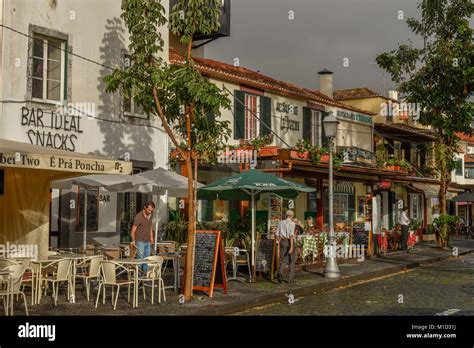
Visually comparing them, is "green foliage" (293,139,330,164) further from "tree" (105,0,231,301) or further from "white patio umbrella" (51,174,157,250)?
"tree" (105,0,231,301)

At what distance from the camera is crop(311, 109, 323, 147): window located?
2591cm

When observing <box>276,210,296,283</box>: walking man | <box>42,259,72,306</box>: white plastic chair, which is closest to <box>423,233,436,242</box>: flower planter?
<box>276,210,296,283</box>: walking man

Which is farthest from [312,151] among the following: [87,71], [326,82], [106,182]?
[326,82]

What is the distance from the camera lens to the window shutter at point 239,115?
21.7m

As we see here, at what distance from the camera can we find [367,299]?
40.9 feet

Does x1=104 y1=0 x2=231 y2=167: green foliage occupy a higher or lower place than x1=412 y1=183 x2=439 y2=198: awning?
higher

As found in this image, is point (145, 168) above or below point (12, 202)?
above

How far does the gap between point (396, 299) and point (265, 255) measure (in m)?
3.71

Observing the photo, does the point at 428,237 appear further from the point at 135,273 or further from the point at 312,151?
the point at 135,273

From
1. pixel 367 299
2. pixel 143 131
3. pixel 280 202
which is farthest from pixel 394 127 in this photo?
pixel 367 299

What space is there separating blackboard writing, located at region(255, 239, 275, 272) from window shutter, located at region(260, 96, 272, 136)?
8295 mm
